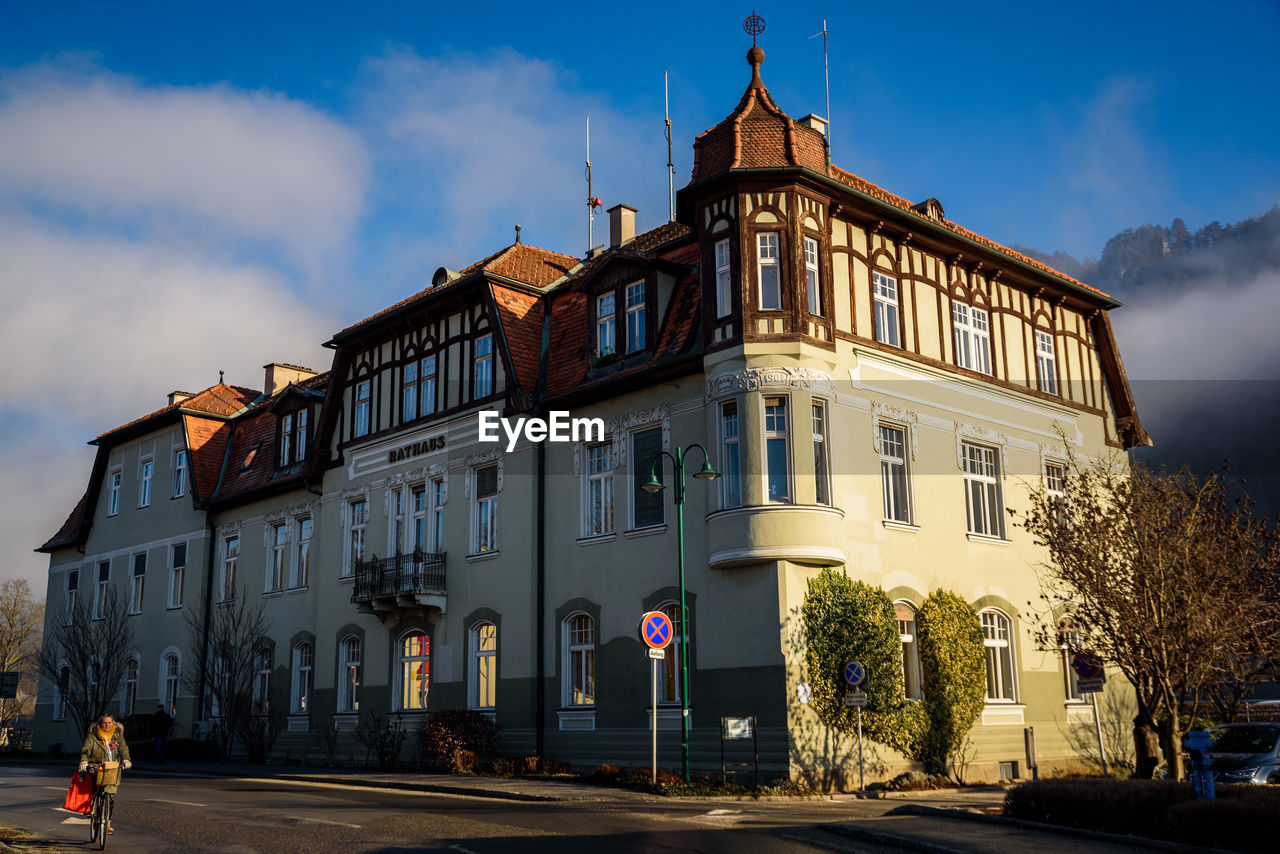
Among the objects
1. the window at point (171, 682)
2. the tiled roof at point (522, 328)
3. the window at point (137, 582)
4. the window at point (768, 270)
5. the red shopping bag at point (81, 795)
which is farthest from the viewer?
the window at point (137, 582)

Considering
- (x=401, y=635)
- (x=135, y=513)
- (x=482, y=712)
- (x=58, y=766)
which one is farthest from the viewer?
(x=135, y=513)

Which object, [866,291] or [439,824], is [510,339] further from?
[439,824]

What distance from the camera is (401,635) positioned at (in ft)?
107

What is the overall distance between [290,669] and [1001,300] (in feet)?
76.7

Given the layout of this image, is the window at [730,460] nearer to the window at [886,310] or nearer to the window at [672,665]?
the window at [672,665]

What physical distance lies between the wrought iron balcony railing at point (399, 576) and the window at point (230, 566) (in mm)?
9970

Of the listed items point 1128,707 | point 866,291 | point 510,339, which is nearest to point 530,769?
point 510,339

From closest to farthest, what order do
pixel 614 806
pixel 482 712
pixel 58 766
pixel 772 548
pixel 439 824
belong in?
pixel 439 824, pixel 614 806, pixel 772 548, pixel 482 712, pixel 58 766

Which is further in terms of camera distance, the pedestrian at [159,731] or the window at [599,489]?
the pedestrian at [159,731]

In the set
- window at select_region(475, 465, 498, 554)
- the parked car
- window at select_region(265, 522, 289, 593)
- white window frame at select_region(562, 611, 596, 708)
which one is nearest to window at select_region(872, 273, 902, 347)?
white window frame at select_region(562, 611, 596, 708)

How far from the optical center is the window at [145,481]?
46.0 metres

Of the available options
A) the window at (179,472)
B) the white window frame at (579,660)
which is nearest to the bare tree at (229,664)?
the window at (179,472)

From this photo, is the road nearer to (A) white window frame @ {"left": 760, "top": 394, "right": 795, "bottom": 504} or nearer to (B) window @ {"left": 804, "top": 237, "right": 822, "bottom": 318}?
(A) white window frame @ {"left": 760, "top": 394, "right": 795, "bottom": 504}

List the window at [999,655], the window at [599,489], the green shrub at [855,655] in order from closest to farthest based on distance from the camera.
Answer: the green shrub at [855,655]
the window at [999,655]
the window at [599,489]
